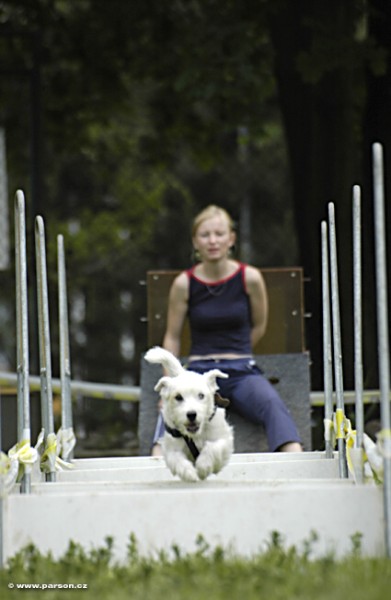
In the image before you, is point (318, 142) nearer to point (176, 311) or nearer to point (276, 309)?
point (276, 309)

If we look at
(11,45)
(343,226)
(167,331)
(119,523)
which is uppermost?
(11,45)

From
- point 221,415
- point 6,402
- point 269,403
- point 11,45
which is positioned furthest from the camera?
point 11,45

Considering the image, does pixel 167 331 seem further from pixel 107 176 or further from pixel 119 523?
pixel 107 176

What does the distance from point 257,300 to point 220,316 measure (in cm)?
29

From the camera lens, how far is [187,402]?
612cm

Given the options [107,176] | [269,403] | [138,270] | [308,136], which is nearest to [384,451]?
[269,403]

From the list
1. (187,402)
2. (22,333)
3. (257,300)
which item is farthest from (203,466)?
(257,300)

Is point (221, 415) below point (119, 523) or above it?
above

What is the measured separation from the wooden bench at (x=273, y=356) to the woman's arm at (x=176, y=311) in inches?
12.3

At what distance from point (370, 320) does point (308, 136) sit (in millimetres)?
2322

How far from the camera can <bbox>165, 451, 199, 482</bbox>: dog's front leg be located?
19.5 ft

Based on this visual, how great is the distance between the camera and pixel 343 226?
12406 millimetres

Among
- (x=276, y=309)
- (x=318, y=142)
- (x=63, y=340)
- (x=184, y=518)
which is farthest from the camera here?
(x=318, y=142)

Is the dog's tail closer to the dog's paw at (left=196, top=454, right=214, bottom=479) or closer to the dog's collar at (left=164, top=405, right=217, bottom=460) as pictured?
the dog's collar at (left=164, top=405, right=217, bottom=460)
